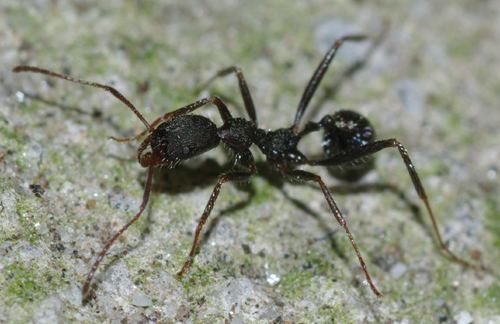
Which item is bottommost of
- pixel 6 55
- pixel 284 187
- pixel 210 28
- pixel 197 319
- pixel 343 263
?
pixel 197 319

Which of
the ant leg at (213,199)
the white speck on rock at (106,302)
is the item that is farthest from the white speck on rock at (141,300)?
the ant leg at (213,199)

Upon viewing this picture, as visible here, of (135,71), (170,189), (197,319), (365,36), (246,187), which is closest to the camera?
(197,319)

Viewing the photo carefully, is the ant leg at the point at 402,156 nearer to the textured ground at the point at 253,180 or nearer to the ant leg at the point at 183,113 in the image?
the textured ground at the point at 253,180

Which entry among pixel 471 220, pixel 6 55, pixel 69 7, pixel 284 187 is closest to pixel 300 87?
pixel 284 187

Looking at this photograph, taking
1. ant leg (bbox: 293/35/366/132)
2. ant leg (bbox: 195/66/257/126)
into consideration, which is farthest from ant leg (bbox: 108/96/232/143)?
ant leg (bbox: 293/35/366/132)

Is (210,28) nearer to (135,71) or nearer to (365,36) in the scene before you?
(135,71)

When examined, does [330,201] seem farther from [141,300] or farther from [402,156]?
[141,300]
